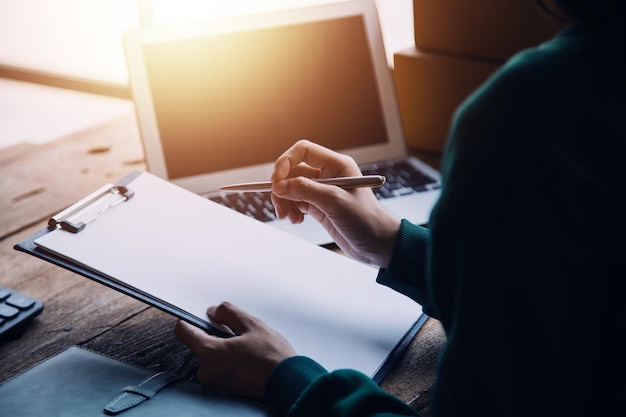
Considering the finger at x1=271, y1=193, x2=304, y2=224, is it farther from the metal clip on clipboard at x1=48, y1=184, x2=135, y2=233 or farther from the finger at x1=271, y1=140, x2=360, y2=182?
the metal clip on clipboard at x1=48, y1=184, x2=135, y2=233

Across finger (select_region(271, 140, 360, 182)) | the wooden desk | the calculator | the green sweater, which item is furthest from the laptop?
the green sweater

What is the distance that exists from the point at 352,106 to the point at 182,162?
0.99ft

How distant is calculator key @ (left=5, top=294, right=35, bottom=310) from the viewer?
0.84 meters

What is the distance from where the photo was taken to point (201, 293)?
0.76 meters

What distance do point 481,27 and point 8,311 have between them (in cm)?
84

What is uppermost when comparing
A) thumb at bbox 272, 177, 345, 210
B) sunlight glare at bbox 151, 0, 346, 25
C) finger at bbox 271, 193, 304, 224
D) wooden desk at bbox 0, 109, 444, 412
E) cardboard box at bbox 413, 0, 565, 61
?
sunlight glare at bbox 151, 0, 346, 25

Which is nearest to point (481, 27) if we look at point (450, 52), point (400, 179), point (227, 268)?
point (450, 52)

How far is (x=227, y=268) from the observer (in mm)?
824

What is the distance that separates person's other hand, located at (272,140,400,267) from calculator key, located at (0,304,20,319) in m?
0.33

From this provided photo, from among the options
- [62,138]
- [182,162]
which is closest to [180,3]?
[62,138]

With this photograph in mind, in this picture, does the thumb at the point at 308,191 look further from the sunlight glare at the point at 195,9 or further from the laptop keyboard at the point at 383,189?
the sunlight glare at the point at 195,9

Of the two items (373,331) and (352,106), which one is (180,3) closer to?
(352,106)

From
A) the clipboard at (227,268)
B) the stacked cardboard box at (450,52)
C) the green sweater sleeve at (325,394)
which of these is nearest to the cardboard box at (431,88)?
the stacked cardboard box at (450,52)

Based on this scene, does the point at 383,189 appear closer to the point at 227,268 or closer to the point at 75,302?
the point at 227,268
